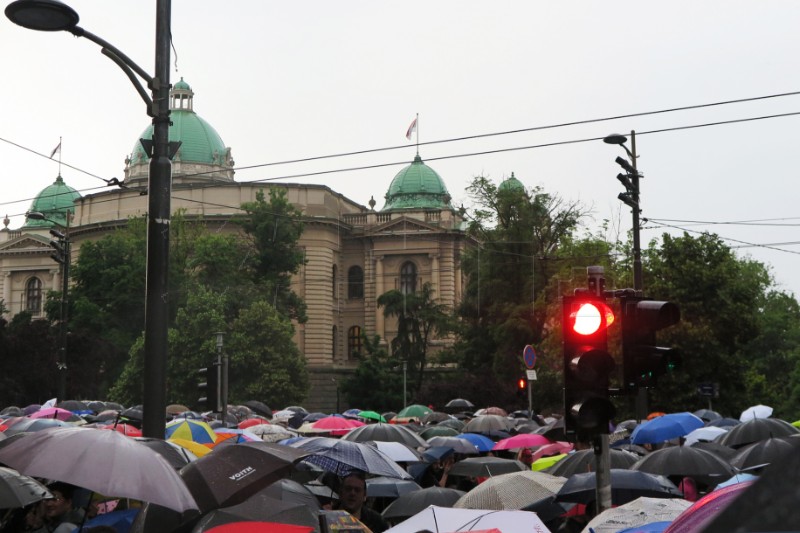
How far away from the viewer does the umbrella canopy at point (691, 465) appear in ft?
35.1

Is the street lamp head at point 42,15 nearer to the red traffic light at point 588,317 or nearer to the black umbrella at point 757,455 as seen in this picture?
the red traffic light at point 588,317

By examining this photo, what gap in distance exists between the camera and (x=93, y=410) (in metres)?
31.6

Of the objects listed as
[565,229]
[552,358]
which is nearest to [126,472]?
[552,358]

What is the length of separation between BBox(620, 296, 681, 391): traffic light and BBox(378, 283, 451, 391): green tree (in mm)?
54329

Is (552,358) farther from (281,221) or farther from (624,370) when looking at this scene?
(624,370)

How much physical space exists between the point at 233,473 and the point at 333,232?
209ft

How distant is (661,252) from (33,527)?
29.7m

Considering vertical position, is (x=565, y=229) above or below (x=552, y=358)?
above

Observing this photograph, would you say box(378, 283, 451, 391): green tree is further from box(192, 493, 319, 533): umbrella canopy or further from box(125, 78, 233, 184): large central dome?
box(192, 493, 319, 533): umbrella canopy

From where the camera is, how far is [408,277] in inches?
2840

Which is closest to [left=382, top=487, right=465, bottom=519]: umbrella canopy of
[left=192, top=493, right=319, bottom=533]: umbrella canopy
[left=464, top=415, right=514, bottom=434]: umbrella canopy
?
[left=192, top=493, right=319, bottom=533]: umbrella canopy

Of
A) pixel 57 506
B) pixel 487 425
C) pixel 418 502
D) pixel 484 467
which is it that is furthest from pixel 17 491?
pixel 487 425

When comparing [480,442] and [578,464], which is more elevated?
[578,464]

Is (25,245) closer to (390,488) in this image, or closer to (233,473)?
(390,488)
